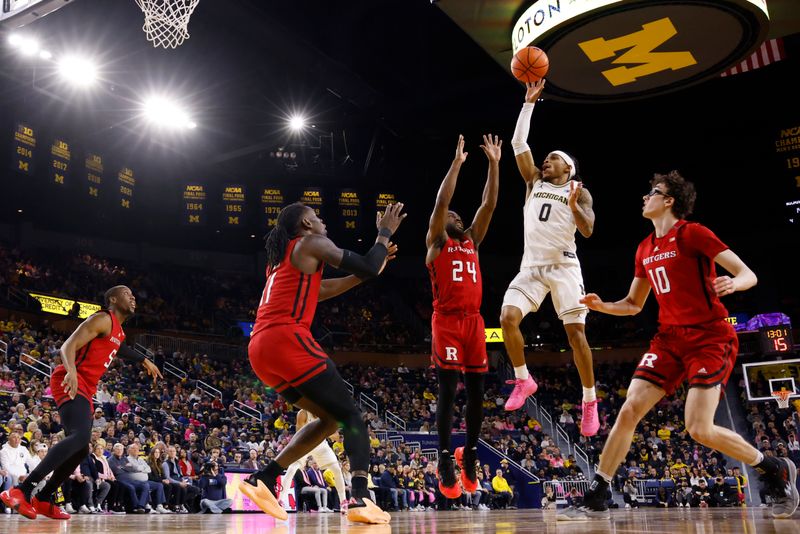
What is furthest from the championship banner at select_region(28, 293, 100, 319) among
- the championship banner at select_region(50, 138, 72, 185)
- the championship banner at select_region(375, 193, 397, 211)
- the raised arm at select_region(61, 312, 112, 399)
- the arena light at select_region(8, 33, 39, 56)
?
the raised arm at select_region(61, 312, 112, 399)

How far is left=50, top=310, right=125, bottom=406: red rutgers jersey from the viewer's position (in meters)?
6.70

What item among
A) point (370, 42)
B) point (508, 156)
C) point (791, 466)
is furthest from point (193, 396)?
point (791, 466)

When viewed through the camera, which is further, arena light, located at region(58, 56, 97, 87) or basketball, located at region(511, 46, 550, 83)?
arena light, located at region(58, 56, 97, 87)

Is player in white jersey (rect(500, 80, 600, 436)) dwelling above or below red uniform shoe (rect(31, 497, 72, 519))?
above

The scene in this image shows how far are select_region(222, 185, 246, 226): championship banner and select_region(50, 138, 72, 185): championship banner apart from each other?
6294 mm

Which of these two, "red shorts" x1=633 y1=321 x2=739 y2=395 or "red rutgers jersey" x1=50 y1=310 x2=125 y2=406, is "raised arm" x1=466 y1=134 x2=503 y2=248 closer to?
"red shorts" x1=633 y1=321 x2=739 y2=395

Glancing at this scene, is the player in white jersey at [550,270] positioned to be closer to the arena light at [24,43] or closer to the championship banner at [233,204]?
the arena light at [24,43]

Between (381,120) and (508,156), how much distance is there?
6.73m

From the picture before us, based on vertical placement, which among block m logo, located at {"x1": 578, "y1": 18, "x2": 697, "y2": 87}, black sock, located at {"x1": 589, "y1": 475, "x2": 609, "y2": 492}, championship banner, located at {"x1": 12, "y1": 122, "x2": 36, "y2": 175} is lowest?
black sock, located at {"x1": 589, "y1": 475, "x2": 609, "y2": 492}

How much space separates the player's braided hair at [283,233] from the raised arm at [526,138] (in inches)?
93.0

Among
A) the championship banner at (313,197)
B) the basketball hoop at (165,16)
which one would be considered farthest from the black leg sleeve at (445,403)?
the championship banner at (313,197)

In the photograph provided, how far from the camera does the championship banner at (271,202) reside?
29.4 meters

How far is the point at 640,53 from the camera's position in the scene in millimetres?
11844

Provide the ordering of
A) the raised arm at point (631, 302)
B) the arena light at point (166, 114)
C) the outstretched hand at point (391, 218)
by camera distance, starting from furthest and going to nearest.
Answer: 1. the arena light at point (166, 114)
2. the raised arm at point (631, 302)
3. the outstretched hand at point (391, 218)
